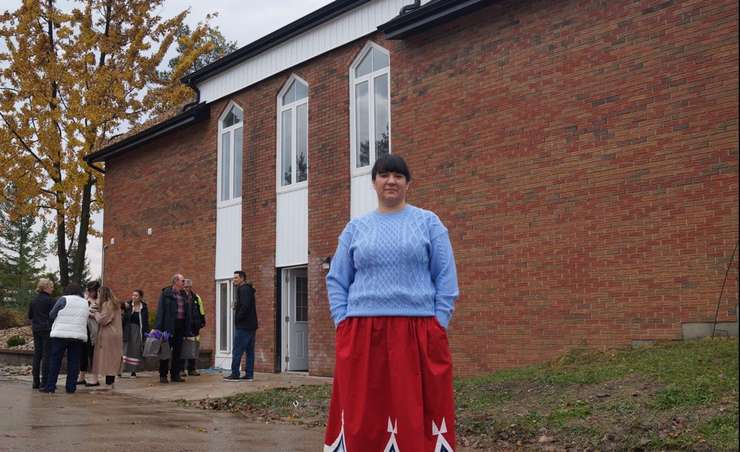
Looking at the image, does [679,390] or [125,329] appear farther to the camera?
[125,329]

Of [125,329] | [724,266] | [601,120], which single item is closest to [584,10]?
[601,120]

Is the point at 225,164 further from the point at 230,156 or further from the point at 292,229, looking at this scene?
the point at 292,229

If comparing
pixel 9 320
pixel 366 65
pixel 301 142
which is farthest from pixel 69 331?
pixel 9 320

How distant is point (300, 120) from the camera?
1783cm

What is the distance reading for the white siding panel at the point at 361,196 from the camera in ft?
51.2

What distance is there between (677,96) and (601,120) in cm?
109

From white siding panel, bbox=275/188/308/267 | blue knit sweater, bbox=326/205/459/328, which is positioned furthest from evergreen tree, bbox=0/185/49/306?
blue knit sweater, bbox=326/205/459/328

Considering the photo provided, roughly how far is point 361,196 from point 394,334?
453 inches

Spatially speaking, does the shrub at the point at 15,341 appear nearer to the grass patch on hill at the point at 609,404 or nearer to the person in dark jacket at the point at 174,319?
the person in dark jacket at the point at 174,319

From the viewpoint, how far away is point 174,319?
1478 centimetres

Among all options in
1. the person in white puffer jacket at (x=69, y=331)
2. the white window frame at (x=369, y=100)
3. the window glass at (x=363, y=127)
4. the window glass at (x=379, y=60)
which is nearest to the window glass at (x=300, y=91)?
the white window frame at (x=369, y=100)

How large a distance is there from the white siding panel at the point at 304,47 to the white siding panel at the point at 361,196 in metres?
2.67

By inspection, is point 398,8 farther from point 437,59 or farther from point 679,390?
point 679,390

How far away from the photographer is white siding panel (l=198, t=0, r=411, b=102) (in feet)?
51.9
